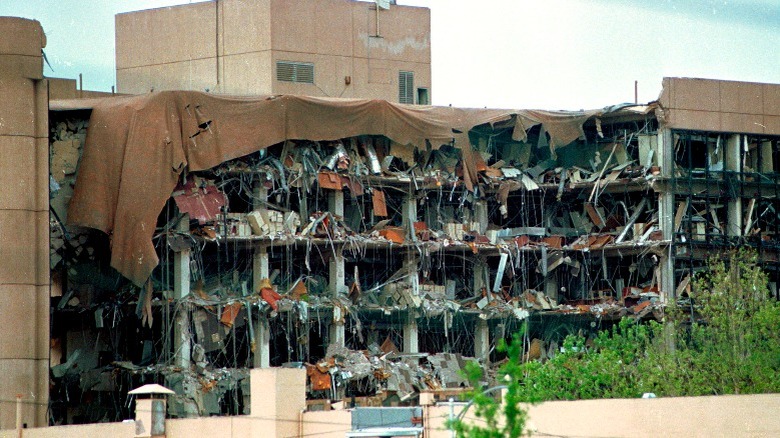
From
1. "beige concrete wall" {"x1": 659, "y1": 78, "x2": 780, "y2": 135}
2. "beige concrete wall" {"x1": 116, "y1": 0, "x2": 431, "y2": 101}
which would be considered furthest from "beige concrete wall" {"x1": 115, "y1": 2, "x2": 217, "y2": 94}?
"beige concrete wall" {"x1": 659, "y1": 78, "x2": 780, "y2": 135}

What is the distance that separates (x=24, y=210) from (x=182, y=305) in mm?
6067

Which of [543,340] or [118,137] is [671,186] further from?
[118,137]

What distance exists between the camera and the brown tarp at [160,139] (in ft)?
176

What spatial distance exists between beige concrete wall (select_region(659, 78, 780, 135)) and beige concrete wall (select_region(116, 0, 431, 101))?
8.83 meters

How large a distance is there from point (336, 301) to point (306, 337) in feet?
4.81

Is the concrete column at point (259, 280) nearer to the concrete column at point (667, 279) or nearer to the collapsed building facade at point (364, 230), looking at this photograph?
the collapsed building facade at point (364, 230)

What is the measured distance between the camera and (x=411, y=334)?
5981cm

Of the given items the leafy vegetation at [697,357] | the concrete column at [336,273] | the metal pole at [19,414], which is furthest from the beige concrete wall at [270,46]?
the metal pole at [19,414]

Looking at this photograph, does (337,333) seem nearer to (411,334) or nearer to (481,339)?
(411,334)

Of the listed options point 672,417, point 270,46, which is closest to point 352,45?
point 270,46

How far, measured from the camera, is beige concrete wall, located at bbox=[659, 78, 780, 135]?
199 ft

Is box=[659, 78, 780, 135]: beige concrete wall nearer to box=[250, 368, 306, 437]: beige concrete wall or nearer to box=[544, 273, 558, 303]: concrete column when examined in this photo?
box=[544, 273, 558, 303]: concrete column

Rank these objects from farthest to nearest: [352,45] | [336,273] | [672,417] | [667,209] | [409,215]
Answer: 1. [352,45]
2. [667,209]
3. [409,215]
4. [336,273]
5. [672,417]

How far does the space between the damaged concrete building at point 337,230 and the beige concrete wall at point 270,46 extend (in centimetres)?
449
